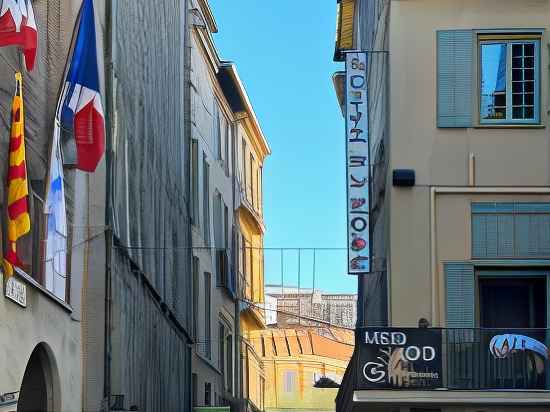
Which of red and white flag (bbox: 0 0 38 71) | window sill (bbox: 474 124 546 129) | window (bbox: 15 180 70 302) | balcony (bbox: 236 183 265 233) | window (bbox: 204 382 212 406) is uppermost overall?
balcony (bbox: 236 183 265 233)

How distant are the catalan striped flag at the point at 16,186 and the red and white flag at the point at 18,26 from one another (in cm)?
86

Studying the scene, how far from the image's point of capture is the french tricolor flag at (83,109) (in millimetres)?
23859

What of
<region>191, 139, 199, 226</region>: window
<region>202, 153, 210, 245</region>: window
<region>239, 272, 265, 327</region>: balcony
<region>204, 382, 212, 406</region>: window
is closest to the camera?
<region>191, 139, 199, 226</region>: window

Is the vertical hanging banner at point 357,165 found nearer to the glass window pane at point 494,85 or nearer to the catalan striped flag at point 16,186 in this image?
the glass window pane at point 494,85

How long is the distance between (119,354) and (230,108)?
29602 mm

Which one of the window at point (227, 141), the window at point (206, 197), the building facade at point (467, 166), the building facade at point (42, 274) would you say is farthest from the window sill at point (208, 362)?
the building facade at point (467, 166)

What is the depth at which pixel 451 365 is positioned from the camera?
2316cm

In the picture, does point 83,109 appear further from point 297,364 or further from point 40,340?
point 297,364

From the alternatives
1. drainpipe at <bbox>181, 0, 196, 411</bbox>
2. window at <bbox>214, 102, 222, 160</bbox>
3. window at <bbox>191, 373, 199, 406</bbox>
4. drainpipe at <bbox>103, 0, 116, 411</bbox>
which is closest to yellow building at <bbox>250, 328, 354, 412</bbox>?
window at <bbox>214, 102, 222, 160</bbox>

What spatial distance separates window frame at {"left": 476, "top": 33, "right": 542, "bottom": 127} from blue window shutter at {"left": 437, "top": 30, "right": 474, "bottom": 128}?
0.58 ft

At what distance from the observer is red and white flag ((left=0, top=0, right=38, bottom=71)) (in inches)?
731

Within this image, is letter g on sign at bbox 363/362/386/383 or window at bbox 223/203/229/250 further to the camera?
window at bbox 223/203/229/250

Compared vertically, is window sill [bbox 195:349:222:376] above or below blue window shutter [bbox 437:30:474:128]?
below

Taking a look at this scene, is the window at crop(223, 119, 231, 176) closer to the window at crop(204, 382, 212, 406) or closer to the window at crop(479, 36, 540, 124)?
the window at crop(204, 382, 212, 406)
